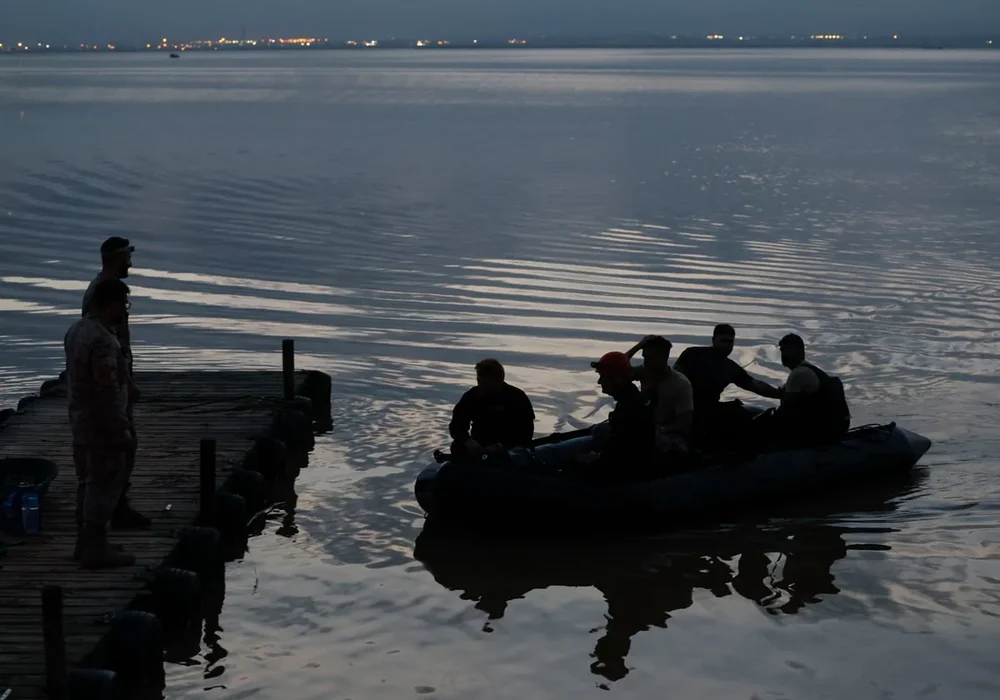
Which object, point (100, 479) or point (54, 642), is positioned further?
point (100, 479)

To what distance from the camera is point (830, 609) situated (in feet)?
37.6

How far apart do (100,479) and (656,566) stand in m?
4.88

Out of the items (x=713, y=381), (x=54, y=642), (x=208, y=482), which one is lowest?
(x=54, y=642)

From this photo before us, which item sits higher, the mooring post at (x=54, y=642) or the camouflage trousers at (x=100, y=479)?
the camouflage trousers at (x=100, y=479)

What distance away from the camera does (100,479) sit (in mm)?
10023

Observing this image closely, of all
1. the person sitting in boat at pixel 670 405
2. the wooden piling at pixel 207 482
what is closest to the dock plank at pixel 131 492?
the wooden piling at pixel 207 482

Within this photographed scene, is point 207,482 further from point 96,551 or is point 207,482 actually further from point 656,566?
point 656,566

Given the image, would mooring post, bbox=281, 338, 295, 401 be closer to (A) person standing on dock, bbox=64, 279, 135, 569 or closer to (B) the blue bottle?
(B) the blue bottle

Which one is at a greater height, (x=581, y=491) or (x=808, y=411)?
(x=808, y=411)

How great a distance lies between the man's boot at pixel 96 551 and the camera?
401 inches

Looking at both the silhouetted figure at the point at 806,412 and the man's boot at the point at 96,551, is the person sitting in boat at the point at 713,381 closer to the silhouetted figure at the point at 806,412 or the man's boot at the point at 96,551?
the silhouetted figure at the point at 806,412

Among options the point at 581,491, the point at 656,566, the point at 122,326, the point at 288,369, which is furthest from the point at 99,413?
the point at 288,369

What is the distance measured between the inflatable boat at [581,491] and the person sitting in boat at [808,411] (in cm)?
35

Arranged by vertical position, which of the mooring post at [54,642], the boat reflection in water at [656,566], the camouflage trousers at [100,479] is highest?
the camouflage trousers at [100,479]
